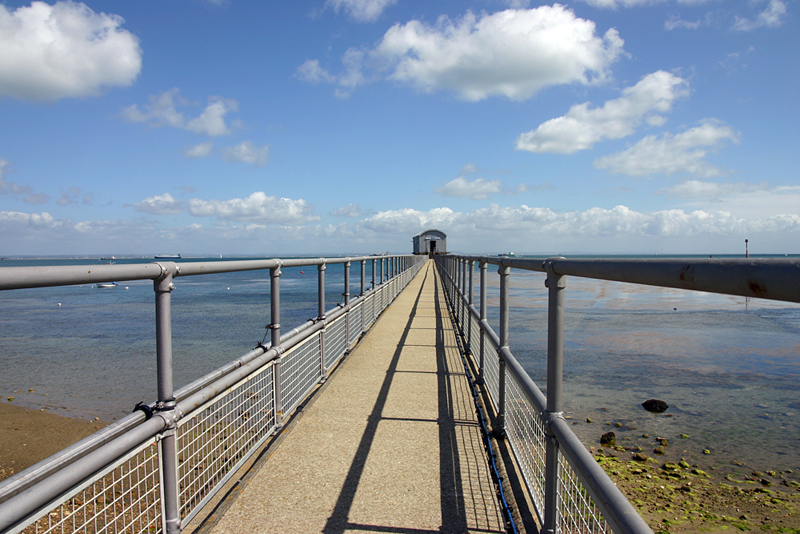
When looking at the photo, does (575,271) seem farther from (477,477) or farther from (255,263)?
(255,263)

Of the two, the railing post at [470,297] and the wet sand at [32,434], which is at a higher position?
the railing post at [470,297]

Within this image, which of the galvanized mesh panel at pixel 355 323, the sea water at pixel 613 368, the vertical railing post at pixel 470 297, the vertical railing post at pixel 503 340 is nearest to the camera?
the vertical railing post at pixel 503 340

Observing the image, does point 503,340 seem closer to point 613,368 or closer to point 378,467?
point 378,467

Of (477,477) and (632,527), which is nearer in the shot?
(632,527)

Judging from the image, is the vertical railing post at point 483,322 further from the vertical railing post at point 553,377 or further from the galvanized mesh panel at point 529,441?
Answer: the vertical railing post at point 553,377

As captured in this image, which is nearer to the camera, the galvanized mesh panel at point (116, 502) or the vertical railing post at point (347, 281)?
the galvanized mesh panel at point (116, 502)

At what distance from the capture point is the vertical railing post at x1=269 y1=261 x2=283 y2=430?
3.46 metres

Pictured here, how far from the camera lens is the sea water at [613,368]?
6055 millimetres

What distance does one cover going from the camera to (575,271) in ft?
6.11

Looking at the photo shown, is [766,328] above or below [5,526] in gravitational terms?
below

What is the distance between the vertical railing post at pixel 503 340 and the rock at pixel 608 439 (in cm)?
252

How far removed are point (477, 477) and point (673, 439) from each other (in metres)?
4.00

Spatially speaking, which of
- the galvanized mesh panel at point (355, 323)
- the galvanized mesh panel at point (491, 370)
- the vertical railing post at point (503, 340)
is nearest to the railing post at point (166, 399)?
the vertical railing post at point (503, 340)

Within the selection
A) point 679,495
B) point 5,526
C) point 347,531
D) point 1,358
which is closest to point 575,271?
point 347,531
